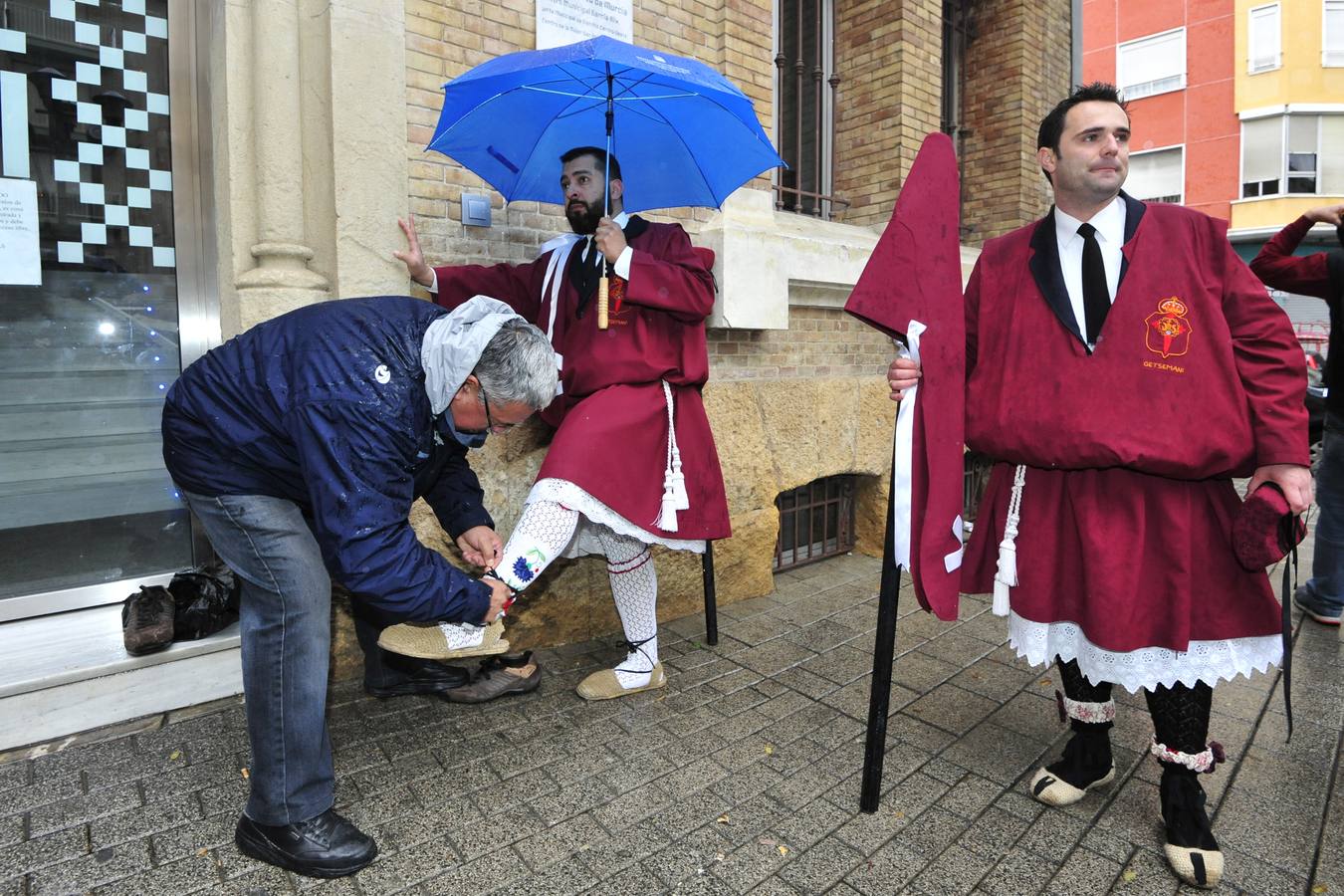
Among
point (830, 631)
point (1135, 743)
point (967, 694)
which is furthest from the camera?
point (830, 631)

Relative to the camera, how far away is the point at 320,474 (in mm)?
1906

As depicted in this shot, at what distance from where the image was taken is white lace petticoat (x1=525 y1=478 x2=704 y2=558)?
2.82 metres

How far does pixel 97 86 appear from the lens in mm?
3387

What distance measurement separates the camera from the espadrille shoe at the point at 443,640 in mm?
2227

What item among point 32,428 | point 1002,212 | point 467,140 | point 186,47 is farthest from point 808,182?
point 32,428

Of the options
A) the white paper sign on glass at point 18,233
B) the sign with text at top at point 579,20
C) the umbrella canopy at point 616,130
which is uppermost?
the sign with text at top at point 579,20

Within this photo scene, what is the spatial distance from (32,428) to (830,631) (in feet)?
12.2

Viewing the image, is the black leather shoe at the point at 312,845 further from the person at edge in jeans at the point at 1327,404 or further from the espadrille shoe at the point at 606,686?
the person at edge in jeans at the point at 1327,404

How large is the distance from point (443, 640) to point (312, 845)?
0.63 m

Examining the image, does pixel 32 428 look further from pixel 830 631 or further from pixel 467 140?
pixel 830 631

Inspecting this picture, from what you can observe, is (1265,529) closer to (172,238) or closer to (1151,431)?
(1151,431)

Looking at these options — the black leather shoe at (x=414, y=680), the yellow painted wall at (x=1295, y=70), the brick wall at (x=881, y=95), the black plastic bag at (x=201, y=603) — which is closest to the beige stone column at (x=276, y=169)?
the black plastic bag at (x=201, y=603)

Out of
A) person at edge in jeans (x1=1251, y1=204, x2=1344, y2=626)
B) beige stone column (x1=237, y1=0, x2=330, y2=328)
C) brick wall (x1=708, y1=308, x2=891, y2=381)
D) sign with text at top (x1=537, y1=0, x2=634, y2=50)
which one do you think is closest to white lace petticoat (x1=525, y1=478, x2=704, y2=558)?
beige stone column (x1=237, y1=0, x2=330, y2=328)

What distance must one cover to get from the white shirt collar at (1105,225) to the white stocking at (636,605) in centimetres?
189
